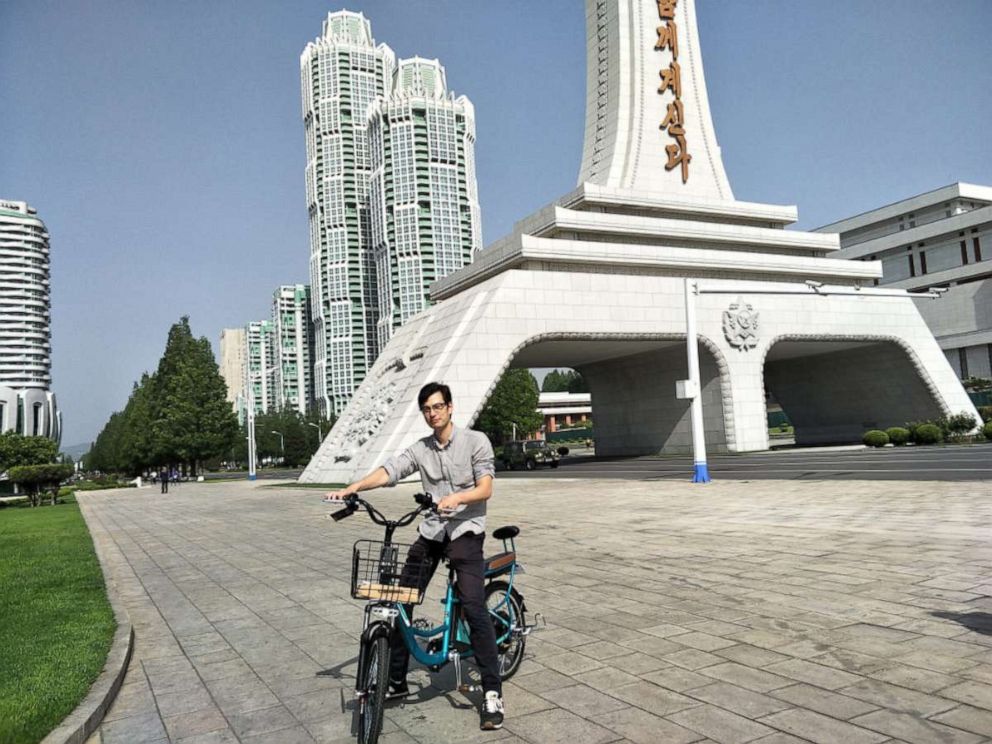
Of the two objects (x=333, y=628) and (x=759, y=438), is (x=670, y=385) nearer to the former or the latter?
(x=759, y=438)

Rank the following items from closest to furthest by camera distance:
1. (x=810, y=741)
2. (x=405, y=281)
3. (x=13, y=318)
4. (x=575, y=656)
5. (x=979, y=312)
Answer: (x=810, y=741), (x=575, y=656), (x=979, y=312), (x=405, y=281), (x=13, y=318)

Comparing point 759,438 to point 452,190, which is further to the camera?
point 452,190

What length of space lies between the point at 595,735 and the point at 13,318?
139 m

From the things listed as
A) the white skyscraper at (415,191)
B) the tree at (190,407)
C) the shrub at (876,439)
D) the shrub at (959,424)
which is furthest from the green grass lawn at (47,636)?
the white skyscraper at (415,191)

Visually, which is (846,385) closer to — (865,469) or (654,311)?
(654,311)

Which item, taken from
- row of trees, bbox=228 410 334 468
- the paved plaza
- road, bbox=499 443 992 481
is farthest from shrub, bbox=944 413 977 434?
row of trees, bbox=228 410 334 468

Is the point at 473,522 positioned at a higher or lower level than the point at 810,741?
higher

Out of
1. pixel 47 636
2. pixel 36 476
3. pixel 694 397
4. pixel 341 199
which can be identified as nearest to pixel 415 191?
pixel 341 199

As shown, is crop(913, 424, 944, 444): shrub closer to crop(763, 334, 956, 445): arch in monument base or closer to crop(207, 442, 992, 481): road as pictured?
crop(763, 334, 956, 445): arch in monument base

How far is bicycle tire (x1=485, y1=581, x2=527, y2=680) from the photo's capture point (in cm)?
464

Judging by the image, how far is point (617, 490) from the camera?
59.3 ft

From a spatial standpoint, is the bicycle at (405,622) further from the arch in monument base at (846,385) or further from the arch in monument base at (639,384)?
the arch in monument base at (846,385)

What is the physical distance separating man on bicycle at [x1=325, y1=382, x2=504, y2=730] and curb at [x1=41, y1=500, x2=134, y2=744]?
1674 millimetres

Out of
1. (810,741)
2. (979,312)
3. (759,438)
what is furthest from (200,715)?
(979,312)
